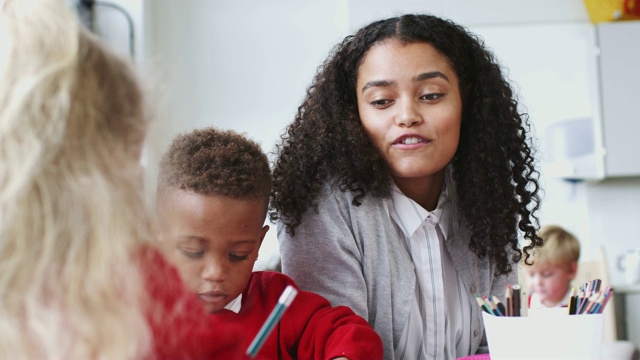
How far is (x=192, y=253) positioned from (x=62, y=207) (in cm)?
50

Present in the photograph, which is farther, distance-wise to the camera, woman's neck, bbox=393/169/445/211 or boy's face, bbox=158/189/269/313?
woman's neck, bbox=393/169/445/211

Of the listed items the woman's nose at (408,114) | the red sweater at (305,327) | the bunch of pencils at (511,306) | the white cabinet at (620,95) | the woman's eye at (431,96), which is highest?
the white cabinet at (620,95)

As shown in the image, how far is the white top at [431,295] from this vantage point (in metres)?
1.19

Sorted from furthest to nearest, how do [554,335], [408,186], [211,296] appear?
[408,186] → [211,296] → [554,335]

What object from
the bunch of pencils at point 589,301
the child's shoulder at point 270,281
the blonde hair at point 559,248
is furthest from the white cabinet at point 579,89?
the bunch of pencils at point 589,301

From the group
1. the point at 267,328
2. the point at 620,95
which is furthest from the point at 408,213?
the point at 620,95

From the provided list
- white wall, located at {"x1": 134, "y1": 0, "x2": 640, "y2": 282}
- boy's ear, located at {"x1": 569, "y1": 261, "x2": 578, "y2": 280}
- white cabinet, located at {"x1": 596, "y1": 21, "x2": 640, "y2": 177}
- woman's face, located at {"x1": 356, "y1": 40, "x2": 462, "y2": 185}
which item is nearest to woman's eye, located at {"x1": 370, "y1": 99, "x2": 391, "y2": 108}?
woman's face, located at {"x1": 356, "y1": 40, "x2": 462, "y2": 185}

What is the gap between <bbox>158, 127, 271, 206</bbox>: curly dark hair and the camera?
105 centimetres

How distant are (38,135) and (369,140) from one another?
752 mm

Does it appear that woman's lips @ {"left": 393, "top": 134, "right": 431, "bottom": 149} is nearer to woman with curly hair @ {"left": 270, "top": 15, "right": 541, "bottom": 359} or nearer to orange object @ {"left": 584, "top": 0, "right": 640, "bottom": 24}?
woman with curly hair @ {"left": 270, "top": 15, "right": 541, "bottom": 359}

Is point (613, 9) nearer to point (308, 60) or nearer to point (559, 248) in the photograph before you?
point (308, 60)

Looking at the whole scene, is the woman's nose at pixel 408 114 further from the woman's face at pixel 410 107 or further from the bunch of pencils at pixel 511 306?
the bunch of pencils at pixel 511 306

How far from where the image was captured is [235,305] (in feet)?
3.43

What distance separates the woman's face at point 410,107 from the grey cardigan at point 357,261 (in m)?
0.09
